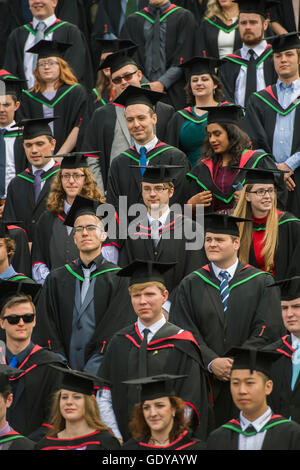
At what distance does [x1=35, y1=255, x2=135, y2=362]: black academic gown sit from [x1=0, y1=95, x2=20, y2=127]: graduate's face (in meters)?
2.84

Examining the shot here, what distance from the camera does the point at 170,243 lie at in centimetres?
829

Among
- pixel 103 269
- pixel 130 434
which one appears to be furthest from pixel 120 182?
pixel 130 434

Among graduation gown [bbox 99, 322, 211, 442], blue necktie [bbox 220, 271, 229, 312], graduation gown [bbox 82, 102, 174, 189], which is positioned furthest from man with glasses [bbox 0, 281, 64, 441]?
graduation gown [bbox 82, 102, 174, 189]

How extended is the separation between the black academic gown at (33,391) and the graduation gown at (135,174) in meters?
2.12

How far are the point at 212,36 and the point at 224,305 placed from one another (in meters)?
4.56

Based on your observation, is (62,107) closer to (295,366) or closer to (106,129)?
(106,129)

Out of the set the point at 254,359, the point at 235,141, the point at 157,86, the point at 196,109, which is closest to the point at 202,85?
the point at 196,109

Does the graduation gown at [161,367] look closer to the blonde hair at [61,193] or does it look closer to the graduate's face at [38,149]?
the blonde hair at [61,193]

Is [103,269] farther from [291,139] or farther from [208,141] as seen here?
[291,139]

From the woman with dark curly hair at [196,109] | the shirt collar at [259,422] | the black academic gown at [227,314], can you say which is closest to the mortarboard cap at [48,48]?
the woman with dark curly hair at [196,109]

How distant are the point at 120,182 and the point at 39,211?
83 centimetres

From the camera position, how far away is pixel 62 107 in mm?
10750

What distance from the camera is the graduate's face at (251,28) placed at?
34.5 ft

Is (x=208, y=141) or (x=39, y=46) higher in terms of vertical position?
(x=39, y=46)
